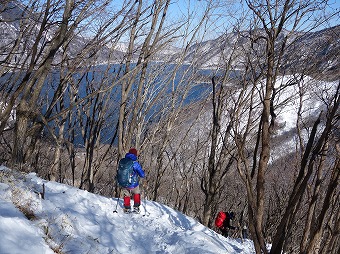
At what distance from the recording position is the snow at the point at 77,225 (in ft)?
11.3

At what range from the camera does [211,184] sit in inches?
384

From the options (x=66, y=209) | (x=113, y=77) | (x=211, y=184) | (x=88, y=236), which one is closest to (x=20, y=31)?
(x=113, y=77)

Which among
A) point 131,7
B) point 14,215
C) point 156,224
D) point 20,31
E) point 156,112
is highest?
point 131,7

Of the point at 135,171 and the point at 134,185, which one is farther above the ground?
the point at 135,171

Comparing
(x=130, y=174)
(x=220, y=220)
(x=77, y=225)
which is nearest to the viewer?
(x=77, y=225)

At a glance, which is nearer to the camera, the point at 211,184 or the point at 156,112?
the point at 211,184

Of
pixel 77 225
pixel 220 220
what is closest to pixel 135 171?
pixel 77 225

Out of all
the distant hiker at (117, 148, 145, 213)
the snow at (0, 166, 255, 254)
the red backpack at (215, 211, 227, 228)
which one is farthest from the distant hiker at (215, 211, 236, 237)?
the distant hiker at (117, 148, 145, 213)

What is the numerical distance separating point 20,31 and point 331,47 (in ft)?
20.6

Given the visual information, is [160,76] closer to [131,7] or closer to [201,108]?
Result: [201,108]

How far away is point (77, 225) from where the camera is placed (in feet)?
17.1

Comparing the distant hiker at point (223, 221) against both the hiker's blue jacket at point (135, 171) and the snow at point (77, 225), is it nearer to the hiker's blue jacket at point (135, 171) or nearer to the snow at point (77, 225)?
the snow at point (77, 225)

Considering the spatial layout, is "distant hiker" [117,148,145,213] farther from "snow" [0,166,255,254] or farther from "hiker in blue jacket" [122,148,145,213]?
"snow" [0,166,255,254]

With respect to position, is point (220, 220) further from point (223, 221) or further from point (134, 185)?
point (134, 185)
